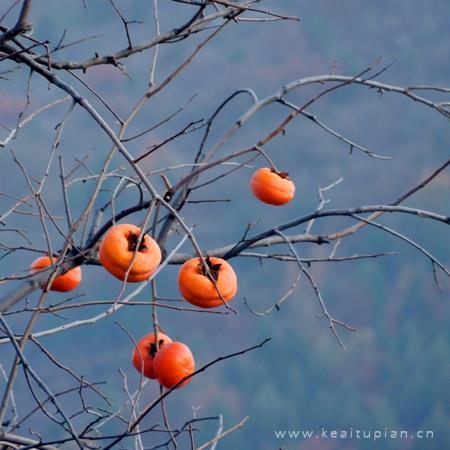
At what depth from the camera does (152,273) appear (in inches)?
74.5

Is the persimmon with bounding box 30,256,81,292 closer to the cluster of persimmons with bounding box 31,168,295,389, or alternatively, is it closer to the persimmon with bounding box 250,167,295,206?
the cluster of persimmons with bounding box 31,168,295,389

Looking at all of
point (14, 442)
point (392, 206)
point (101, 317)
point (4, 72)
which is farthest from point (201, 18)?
point (14, 442)

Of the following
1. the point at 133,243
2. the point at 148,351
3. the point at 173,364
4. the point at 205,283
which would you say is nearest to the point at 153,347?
the point at 148,351

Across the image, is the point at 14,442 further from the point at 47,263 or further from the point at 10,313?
the point at 47,263

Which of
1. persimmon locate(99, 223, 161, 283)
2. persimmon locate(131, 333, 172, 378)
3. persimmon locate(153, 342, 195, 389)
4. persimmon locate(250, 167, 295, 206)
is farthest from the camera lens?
persimmon locate(250, 167, 295, 206)

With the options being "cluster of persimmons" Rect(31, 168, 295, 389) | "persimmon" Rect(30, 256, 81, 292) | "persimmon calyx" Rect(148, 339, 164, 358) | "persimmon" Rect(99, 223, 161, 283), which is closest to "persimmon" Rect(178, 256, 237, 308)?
"cluster of persimmons" Rect(31, 168, 295, 389)

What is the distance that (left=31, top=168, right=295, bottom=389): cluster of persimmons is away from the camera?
1828 millimetres

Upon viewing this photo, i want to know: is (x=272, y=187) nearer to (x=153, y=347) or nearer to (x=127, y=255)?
(x=153, y=347)

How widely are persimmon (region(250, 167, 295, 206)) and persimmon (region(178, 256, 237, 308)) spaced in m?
0.66

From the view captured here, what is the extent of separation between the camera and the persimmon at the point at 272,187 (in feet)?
8.78

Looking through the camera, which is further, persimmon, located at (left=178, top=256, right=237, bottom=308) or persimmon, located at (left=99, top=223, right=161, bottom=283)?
persimmon, located at (left=178, top=256, right=237, bottom=308)

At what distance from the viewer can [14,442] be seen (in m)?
2.06

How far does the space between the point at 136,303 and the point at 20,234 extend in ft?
2.78

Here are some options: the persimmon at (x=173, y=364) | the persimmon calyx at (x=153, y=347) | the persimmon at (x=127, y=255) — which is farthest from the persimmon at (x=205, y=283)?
the persimmon calyx at (x=153, y=347)
